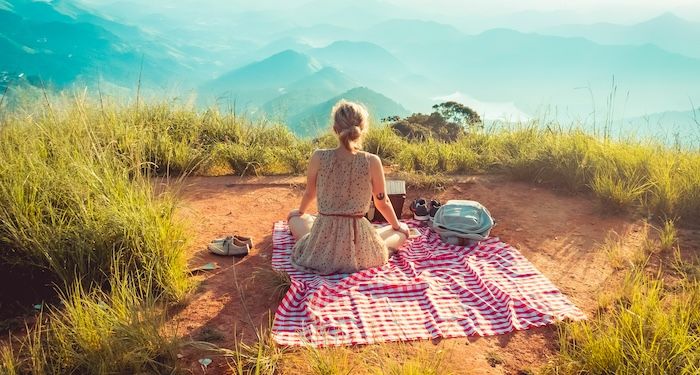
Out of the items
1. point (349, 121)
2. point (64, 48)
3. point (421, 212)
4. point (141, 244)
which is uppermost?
point (64, 48)

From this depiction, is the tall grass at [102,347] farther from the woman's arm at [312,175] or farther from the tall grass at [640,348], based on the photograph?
the tall grass at [640,348]

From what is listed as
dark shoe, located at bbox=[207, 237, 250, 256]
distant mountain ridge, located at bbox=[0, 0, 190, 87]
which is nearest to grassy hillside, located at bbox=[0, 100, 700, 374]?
dark shoe, located at bbox=[207, 237, 250, 256]

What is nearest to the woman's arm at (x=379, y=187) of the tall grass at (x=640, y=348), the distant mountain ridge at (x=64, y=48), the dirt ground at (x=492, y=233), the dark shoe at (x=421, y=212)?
the dark shoe at (x=421, y=212)

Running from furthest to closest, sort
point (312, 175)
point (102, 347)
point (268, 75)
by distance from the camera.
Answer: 1. point (268, 75)
2. point (312, 175)
3. point (102, 347)

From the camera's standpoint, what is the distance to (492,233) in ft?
15.8

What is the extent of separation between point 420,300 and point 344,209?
912 mm

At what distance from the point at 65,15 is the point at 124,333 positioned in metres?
224

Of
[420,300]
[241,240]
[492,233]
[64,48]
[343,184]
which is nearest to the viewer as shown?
[420,300]

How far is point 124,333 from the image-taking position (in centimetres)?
253

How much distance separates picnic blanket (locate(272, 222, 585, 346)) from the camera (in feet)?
9.95

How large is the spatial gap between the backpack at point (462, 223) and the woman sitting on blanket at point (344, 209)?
2.68 feet

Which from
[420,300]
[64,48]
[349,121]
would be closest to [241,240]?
[349,121]

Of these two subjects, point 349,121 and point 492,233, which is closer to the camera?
point 349,121

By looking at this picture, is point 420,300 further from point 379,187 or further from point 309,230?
point 309,230
